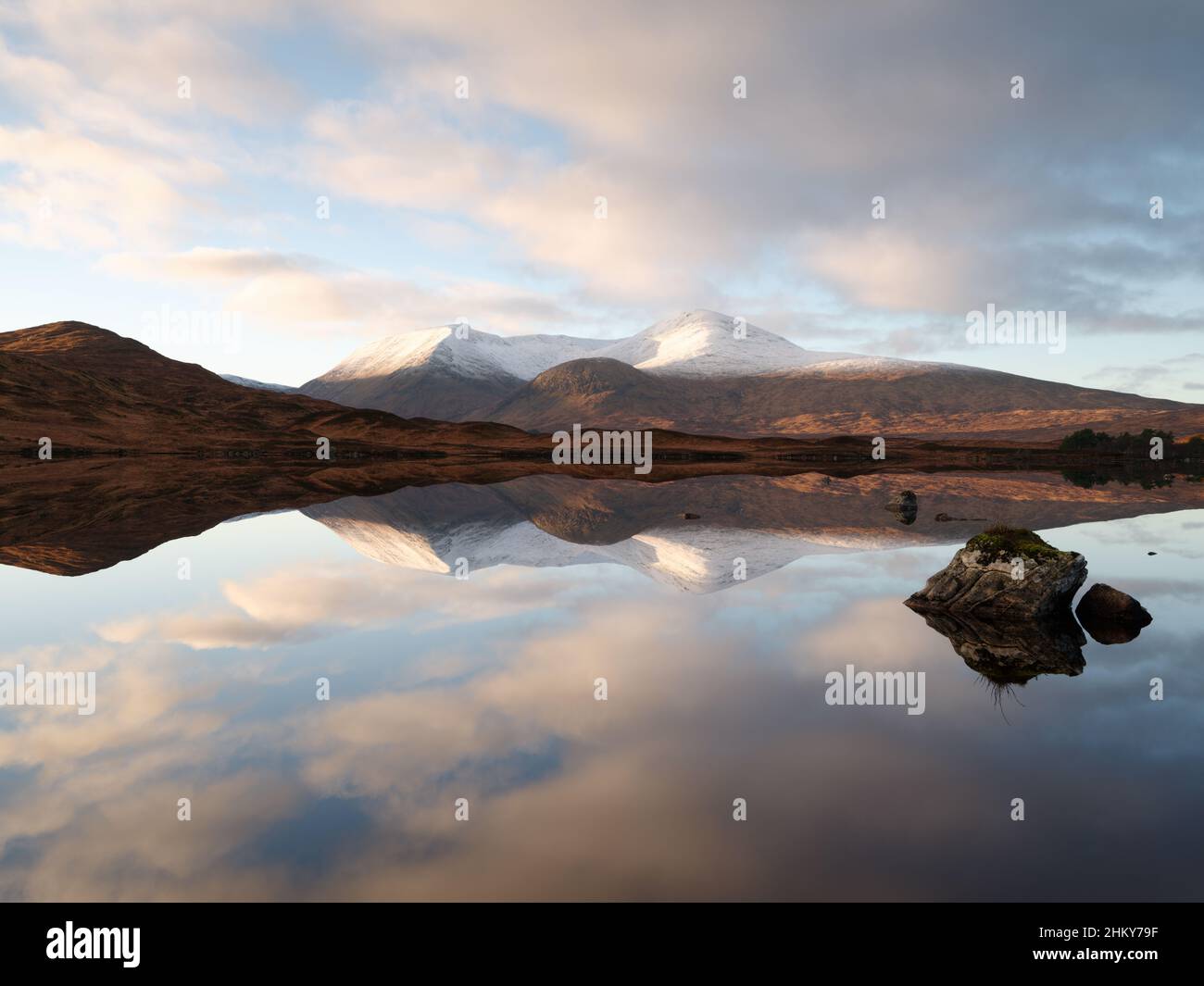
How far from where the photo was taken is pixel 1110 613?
17.0m

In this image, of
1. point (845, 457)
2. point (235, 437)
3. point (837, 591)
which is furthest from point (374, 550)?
point (235, 437)

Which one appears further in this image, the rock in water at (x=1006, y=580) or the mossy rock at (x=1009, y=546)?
the mossy rock at (x=1009, y=546)

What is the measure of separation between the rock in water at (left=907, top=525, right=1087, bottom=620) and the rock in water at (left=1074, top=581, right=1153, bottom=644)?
1.32 ft

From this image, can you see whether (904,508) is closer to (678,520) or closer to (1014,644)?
(678,520)

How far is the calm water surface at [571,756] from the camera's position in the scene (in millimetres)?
7102

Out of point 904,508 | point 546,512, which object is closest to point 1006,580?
point 904,508

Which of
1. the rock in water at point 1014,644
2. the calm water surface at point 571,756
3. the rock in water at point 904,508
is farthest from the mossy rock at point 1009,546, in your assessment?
the rock in water at point 904,508

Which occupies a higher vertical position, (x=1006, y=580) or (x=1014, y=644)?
(x=1006, y=580)

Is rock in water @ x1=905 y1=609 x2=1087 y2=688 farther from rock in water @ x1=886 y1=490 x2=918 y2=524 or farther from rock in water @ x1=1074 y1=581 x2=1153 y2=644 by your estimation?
rock in water @ x1=886 y1=490 x2=918 y2=524

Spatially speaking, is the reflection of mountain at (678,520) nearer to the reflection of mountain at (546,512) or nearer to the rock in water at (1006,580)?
the reflection of mountain at (546,512)

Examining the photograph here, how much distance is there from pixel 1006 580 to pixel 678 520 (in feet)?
63.1

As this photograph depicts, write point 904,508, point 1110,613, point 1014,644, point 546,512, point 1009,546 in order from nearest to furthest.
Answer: point 1014,644
point 1110,613
point 1009,546
point 904,508
point 546,512

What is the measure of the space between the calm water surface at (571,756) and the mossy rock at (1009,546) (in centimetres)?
256
